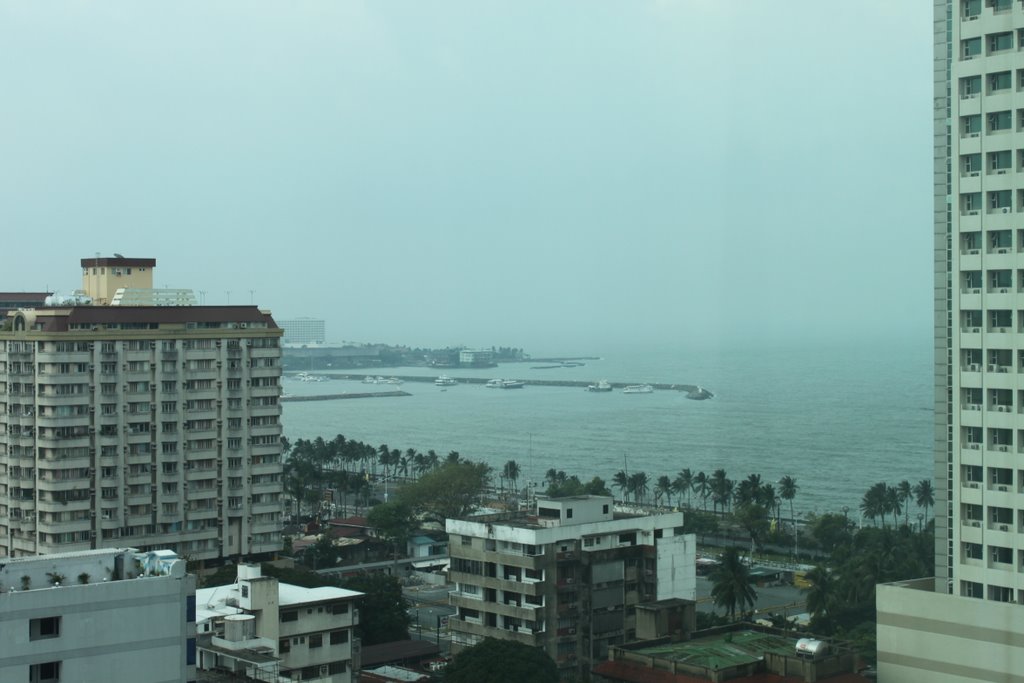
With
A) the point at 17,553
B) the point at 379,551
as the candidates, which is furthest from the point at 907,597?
the point at 379,551

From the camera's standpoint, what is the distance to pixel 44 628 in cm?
548

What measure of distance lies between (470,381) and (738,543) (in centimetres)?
5818

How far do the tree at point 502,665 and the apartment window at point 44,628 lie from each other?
16.8 feet

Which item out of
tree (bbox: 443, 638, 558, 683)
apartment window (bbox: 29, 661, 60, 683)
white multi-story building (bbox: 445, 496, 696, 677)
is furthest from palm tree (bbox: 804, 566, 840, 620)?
apartment window (bbox: 29, 661, 60, 683)

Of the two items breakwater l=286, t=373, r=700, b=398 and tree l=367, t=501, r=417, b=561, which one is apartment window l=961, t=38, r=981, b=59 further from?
breakwater l=286, t=373, r=700, b=398

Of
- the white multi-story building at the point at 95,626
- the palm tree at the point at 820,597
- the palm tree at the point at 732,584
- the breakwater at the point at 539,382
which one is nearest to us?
the white multi-story building at the point at 95,626

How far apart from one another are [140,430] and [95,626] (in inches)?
425

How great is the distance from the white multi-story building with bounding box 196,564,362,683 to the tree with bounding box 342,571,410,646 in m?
2.31

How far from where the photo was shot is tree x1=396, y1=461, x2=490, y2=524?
2150cm

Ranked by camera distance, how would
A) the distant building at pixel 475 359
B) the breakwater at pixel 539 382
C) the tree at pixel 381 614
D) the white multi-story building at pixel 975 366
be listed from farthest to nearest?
the distant building at pixel 475 359 → the breakwater at pixel 539 382 → the tree at pixel 381 614 → the white multi-story building at pixel 975 366

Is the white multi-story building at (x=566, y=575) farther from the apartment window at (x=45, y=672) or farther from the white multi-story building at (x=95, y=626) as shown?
the apartment window at (x=45, y=672)

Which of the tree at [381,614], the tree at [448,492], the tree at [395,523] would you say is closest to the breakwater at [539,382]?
the tree at [448,492]

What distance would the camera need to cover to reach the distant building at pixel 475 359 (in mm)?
93812

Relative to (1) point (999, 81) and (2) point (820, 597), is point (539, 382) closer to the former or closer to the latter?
(2) point (820, 597)
